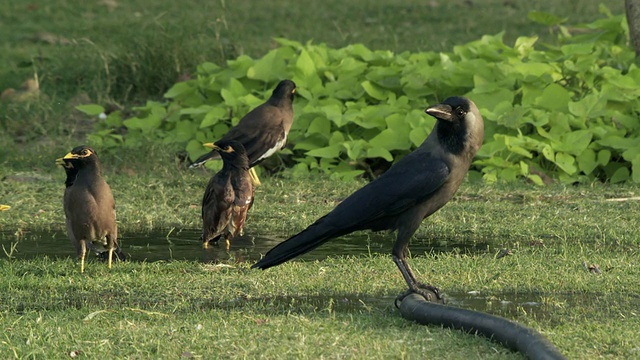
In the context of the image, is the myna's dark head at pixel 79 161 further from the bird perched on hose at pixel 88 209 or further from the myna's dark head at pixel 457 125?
the myna's dark head at pixel 457 125

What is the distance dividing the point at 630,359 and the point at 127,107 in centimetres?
884

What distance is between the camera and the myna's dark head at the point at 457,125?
265 inches

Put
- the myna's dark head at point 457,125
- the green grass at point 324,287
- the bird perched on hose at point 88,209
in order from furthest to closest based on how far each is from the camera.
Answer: the bird perched on hose at point 88,209 < the myna's dark head at point 457,125 < the green grass at point 324,287

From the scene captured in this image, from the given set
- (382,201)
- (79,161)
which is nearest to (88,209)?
(79,161)

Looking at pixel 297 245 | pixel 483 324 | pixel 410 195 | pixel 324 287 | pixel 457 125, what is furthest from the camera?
pixel 324 287

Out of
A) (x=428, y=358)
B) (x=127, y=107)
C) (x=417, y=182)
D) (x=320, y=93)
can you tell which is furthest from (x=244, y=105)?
(x=428, y=358)

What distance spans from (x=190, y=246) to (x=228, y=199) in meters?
0.45

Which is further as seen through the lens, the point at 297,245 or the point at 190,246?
the point at 190,246

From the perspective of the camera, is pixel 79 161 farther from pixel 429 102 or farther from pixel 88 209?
pixel 429 102

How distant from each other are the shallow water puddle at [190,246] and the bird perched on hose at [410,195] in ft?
4.64

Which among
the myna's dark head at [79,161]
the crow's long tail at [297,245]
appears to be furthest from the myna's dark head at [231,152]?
the crow's long tail at [297,245]

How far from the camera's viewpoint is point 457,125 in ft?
22.1

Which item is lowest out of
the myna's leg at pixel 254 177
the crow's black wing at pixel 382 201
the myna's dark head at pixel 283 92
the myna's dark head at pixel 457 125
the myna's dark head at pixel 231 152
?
the myna's leg at pixel 254 177

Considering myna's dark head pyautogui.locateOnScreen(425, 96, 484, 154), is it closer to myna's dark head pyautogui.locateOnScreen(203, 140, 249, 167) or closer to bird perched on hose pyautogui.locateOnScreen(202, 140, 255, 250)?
bird perched on hose pyautogui.locateOnScreen(202, 140, 255, 250)
